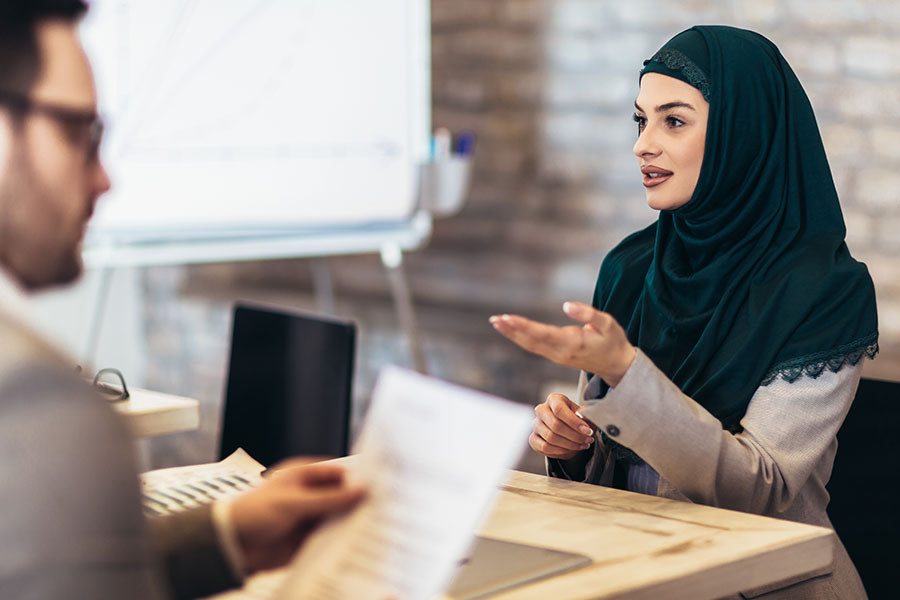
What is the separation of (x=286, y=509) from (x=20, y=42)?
1.13ft

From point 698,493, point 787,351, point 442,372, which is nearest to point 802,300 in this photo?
point 787,351

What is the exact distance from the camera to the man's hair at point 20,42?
609 millimetres

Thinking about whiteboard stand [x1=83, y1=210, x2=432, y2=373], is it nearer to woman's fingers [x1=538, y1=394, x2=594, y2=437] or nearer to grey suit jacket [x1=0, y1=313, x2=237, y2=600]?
woman's fingers [x1=538, y1=394, x2=594, y2=437]

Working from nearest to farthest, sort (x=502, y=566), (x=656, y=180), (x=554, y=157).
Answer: (x=502, y=566)
(x=656, y=180)
(x=554, y=157)

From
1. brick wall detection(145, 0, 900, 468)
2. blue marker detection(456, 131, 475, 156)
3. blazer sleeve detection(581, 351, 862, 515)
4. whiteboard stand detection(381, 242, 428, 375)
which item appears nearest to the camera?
blazer sleeve detection(581, 351, 862, 515)

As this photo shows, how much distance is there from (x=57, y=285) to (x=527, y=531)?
625 mm

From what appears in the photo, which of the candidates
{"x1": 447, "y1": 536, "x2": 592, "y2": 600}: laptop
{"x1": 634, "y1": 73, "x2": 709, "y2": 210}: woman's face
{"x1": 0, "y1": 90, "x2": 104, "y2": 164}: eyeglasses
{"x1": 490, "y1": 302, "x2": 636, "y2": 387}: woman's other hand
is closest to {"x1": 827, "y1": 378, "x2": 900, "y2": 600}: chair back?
{"x1": 634, "y1": 73, "x2": 709, "y2": 210}: woman's face

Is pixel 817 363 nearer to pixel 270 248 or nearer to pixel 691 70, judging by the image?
pixel 691 70

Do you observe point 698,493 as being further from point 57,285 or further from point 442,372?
point 442,372

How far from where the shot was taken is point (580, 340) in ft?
3.78

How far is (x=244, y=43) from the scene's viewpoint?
2852 millimetres

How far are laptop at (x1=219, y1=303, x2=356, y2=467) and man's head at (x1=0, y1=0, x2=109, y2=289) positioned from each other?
115cm

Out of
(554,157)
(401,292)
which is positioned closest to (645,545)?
(401,292)

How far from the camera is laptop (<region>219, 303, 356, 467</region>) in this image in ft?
6.09
